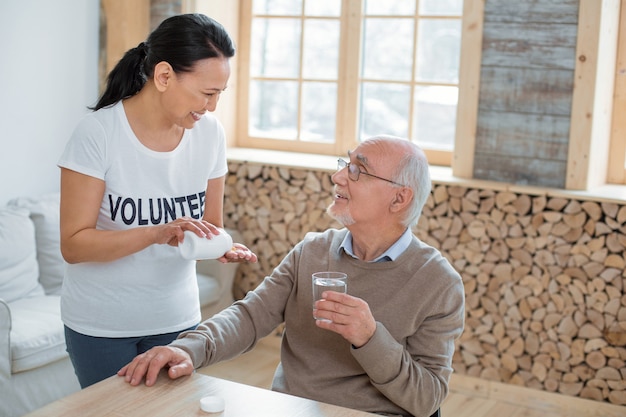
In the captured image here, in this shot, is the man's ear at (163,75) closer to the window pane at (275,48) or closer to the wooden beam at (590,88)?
the wooden beam at (590,88)

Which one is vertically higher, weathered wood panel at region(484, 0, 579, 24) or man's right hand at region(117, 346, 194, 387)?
weathered wood panel at region(484, 0, 579, 24)

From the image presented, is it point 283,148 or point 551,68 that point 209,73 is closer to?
point 551,68

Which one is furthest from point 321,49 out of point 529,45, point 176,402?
point 176,402

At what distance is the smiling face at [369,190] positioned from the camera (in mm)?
2096

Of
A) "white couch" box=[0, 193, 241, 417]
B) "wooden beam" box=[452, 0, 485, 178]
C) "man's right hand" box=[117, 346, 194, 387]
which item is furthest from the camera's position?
"wooden beam" box=[452, 0, 485, 178]

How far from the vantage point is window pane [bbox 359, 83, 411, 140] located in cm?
421

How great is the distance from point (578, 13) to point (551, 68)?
249mm

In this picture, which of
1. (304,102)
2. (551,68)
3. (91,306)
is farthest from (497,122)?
(91,306)

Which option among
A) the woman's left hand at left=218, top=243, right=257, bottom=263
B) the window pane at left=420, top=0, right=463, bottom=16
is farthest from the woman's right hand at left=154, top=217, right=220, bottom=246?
the window pane at left=420, top=0, right=463, bottom=16

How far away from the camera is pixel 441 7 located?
160 inches

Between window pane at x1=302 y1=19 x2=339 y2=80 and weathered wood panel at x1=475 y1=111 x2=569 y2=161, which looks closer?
weathered wood panel at x1=475 y1=111 x2=569 y2=161

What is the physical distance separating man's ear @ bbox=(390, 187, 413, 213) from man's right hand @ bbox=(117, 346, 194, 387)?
652 millimetres

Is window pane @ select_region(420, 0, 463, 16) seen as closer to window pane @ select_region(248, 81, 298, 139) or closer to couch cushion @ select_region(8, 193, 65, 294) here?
window pane @ select_region(248, 81, 298, 139)

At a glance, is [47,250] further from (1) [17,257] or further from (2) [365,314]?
(2) [365,314]
